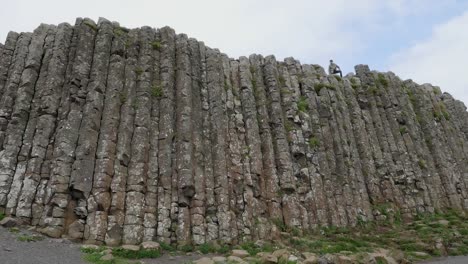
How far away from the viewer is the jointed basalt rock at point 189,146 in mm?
18219

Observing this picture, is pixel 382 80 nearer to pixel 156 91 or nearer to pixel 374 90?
pixel 374 90

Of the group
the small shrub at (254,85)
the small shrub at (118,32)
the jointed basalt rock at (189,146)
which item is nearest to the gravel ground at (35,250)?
the jointed basalt rock at (189,146)

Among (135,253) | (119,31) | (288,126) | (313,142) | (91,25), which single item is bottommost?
(135,253)

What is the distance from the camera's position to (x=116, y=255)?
15.7m

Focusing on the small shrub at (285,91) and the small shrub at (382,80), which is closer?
the small shrub at (285,91)

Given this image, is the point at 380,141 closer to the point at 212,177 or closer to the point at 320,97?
the point at 320,97

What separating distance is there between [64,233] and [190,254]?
5.49 m

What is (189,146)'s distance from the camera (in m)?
21.1

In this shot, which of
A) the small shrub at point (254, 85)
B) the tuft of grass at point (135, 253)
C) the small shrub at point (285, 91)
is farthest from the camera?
the small shrub at point (285, 91)

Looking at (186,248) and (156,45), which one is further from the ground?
(156,45)

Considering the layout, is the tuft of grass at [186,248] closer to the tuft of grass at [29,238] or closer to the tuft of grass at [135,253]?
the tuft of grass at [135,253]

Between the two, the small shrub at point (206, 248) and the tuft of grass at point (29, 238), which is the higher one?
the tuft of grass at point (29, 238)

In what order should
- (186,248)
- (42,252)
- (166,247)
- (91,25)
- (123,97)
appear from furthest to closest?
(91,25), (123,97), (186,248), (166,247), (42,252)

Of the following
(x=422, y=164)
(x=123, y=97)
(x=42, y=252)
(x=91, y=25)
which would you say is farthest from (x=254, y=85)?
(x=42, y=252)
